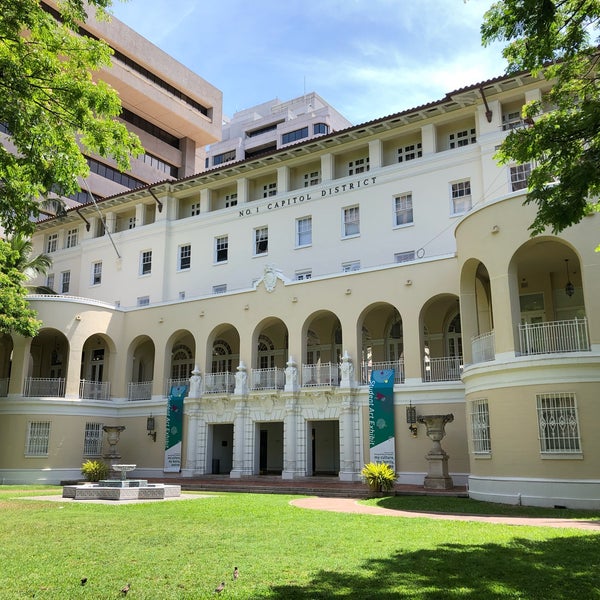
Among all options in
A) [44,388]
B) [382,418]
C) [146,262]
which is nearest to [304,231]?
[146,262]

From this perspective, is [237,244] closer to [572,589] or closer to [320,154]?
[320,154]

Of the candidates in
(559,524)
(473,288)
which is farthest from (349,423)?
(559,524)

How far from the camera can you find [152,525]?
1295 centimetres

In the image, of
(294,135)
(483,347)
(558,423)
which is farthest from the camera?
(294,135)

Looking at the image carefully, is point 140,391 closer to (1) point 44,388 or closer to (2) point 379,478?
(1) point 44,388

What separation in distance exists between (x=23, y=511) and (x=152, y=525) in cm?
497

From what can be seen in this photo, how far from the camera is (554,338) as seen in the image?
58.6 ft

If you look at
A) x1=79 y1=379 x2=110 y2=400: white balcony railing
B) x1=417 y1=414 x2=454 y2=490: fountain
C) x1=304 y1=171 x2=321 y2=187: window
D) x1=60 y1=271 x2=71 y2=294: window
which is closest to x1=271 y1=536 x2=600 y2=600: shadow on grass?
x1=417 y1=414 x2=454 y2=490: fountain

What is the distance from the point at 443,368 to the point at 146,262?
19323mm

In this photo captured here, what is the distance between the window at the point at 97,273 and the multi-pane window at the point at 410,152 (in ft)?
64.4

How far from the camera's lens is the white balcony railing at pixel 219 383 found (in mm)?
29438

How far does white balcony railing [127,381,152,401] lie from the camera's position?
107ft

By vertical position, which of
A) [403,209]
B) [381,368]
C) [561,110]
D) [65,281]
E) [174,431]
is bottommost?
[174,431]

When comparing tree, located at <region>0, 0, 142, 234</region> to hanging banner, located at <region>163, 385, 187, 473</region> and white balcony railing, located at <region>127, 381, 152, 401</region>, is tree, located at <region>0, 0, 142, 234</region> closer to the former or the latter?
hanging banner, located at <region>163, 385, 187, 473</region>
